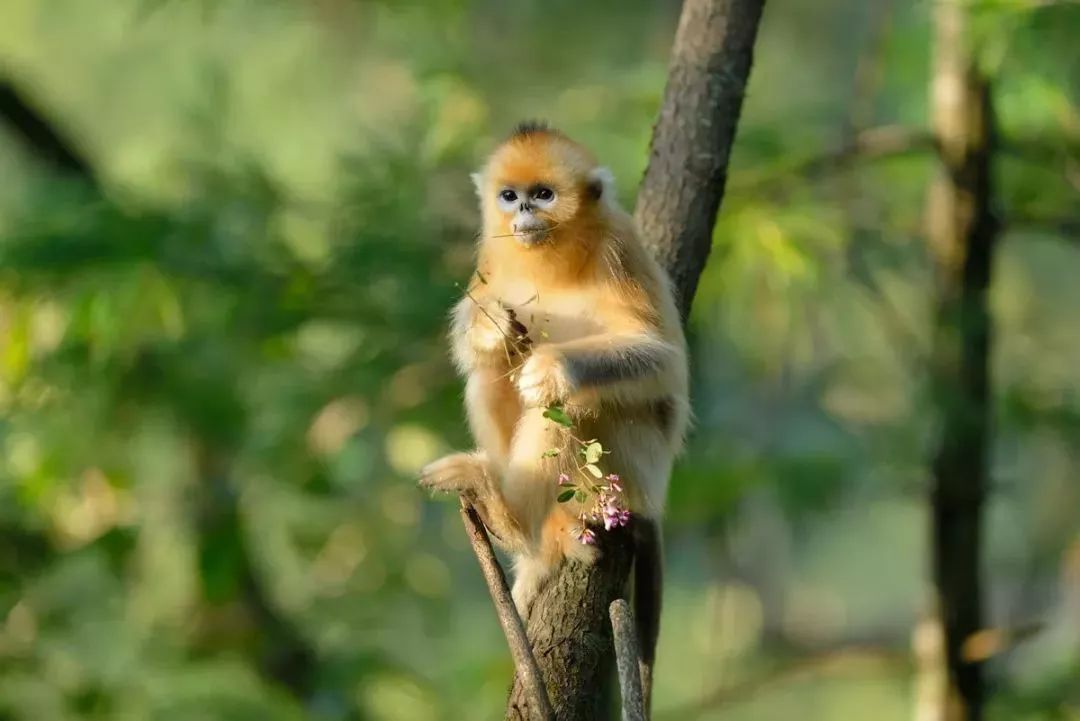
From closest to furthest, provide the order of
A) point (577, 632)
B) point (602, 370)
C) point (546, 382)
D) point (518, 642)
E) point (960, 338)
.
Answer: point (518, 642) < point (577, 632) < point (546, 382) < point (602, 370) < point (960, 338)

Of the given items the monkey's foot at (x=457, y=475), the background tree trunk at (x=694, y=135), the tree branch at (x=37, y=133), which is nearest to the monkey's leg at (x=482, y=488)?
the monkey's foot at (x=457, y=475)

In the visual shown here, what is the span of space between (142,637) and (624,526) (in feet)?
15.9

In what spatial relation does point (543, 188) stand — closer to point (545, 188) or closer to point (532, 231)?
point (545, 188)

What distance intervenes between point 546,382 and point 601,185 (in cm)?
67

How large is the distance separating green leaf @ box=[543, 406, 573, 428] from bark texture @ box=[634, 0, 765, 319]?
2.43ft

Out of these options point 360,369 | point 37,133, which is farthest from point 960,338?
point 37,133

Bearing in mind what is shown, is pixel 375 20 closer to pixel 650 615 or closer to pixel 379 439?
pixel 379 439

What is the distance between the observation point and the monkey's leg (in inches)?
122

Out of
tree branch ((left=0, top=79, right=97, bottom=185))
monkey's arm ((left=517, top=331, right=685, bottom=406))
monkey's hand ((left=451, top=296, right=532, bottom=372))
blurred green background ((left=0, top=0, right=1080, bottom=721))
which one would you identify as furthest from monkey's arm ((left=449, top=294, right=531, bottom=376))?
tree branch ((left=0, top=79, right=97, bottom=185))

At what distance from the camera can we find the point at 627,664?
2.18 m

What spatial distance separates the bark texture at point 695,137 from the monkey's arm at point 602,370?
0.34 meters

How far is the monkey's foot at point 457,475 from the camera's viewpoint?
3066 mm

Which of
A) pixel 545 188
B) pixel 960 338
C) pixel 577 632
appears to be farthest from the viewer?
pixel 960 338

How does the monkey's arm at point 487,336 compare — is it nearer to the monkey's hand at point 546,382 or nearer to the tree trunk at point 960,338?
the monkey's hand at point 546,382
